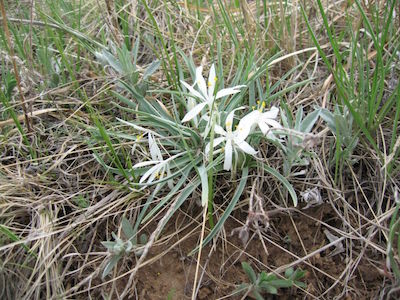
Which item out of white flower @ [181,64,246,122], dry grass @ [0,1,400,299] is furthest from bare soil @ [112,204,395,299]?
white flower @ [181,64,246,122]

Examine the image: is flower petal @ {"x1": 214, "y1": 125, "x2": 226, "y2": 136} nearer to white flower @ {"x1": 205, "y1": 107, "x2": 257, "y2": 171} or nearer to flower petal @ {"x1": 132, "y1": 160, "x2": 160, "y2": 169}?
white flower @ {"x1": 205, "y1": 107, "x2": 257, "y2": 171}

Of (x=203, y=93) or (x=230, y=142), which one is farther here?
(x=203, y=93)

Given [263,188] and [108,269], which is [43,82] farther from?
[263,188]

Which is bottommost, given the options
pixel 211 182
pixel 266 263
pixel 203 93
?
pixel 266 263

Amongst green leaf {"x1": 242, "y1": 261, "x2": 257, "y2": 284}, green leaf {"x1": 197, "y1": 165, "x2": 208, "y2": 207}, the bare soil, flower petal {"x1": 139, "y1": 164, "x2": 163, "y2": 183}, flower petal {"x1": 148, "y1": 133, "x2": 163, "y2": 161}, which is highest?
flower petal {"x1": 148, "y1": 133, "x2": 163, "y2": 161}

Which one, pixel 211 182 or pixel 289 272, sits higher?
pixel 211 182

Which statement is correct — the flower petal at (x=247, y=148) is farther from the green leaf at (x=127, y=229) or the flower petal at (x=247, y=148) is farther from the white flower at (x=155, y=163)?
the green leaf at (x=127, y=229)

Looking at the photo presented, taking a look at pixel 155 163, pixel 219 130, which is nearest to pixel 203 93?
pixel 219 130

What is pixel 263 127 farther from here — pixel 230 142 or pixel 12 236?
pixel 12 236

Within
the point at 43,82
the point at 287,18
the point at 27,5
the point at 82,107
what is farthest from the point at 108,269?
the point at 27,5

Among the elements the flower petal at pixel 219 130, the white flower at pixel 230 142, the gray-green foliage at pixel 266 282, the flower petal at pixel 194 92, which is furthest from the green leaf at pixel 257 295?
the flower petal at pixel 194 92

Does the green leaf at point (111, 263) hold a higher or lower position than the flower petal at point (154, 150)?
lower

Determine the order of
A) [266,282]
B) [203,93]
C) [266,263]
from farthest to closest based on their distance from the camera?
[203,93]
[266,263]
[266,282]

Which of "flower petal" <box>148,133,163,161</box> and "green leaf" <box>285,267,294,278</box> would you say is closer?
"green leaf" <box>285,267,294,278</box>
